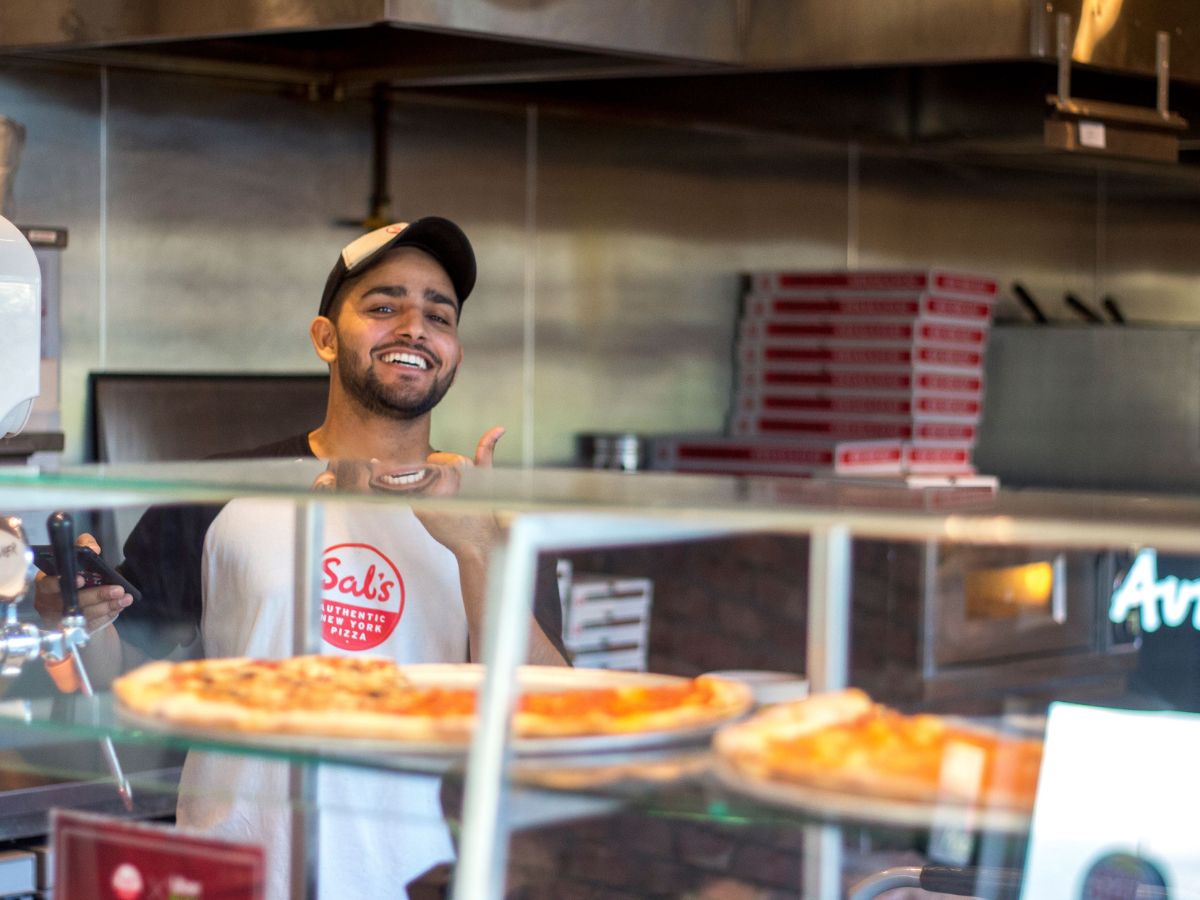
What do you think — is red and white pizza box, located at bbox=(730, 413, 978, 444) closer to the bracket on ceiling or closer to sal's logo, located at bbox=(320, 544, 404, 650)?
the bracket on ceiling

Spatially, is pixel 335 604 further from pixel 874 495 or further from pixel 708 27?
pixel 708 27

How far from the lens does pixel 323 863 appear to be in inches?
63.5

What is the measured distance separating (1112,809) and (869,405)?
2.80 m

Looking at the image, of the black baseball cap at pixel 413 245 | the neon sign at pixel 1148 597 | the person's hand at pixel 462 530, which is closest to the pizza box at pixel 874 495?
the neon sign at pixel 1148 597

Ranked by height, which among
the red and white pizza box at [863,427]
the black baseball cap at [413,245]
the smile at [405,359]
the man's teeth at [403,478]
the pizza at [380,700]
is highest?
the black baseball cap at [413,245]

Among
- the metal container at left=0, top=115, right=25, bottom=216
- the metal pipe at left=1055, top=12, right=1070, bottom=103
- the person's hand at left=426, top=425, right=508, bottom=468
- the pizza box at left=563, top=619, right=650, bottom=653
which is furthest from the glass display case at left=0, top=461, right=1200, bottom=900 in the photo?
the metal pipe at left=1055, top=12, right=1070, bottom=103

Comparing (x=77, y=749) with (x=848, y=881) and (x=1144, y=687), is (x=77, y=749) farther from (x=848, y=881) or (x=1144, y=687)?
(x=1144, y=687)

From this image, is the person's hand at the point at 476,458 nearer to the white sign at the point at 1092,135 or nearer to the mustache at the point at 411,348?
the mustache at the point at 411,348

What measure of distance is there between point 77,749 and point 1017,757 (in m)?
0.68

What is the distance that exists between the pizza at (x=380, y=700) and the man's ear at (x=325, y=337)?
97 cm

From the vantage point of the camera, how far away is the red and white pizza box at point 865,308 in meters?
3.79

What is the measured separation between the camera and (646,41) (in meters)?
2.69

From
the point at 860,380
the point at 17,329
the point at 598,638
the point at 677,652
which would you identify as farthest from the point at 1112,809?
the point at 860,380

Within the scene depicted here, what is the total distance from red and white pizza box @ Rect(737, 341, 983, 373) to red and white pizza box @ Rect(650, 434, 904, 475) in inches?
7.3
